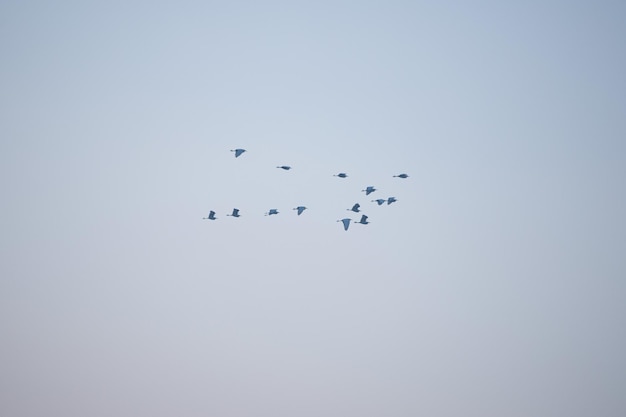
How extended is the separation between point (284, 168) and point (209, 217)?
9848mm

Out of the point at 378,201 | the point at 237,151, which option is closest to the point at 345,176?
the point at 378,201

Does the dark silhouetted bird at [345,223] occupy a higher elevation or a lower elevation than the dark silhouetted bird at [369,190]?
lower

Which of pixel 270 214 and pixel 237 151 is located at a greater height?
pixel 237 151

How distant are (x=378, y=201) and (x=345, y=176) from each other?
4.70 meters

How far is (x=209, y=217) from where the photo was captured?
84.1m

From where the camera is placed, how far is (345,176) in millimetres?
84312

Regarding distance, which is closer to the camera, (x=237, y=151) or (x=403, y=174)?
(x=237, y=151)

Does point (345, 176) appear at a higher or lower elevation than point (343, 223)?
higher

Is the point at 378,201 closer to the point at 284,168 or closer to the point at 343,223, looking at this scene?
the point at 343,223

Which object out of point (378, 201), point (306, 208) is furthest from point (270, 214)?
point (378, 201)

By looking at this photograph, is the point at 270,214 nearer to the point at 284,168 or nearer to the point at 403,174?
the point at 284,168

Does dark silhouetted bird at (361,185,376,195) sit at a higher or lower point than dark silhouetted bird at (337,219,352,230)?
higher

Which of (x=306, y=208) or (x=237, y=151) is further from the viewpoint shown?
(x=306, y=208)

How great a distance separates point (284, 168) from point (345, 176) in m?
6.78
